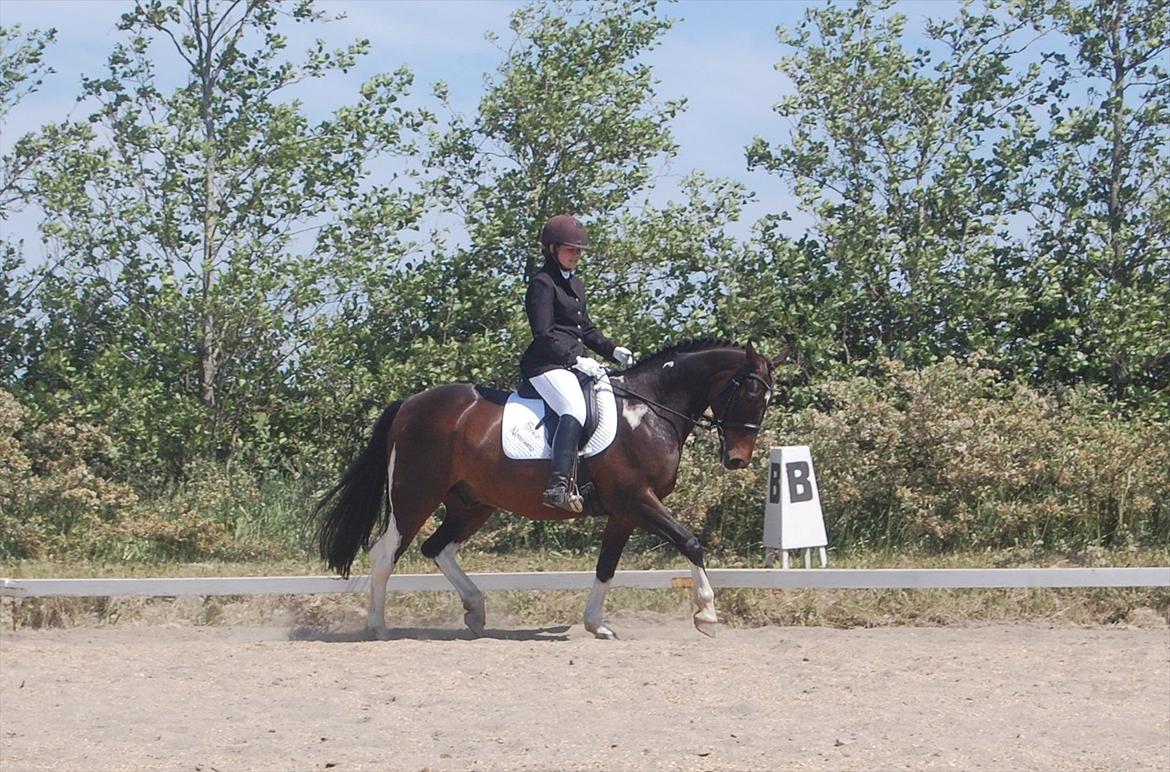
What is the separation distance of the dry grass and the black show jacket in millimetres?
1876

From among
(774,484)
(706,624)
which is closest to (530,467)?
(706,624)

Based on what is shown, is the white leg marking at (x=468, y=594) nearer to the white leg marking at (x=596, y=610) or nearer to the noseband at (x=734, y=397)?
the white leg marking at (x=596, y=610)

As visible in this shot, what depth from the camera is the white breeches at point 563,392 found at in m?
8.32

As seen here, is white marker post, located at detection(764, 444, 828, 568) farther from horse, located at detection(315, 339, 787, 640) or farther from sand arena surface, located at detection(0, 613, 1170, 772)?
horse, located at detection(315, 339, 787, 640)

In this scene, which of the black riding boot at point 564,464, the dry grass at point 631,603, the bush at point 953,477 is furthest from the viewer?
the bush at point 953,477

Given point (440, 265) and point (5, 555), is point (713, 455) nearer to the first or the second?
point (440, 265)

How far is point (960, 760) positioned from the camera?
17.7ft

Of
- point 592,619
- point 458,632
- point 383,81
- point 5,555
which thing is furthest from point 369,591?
point 383,81

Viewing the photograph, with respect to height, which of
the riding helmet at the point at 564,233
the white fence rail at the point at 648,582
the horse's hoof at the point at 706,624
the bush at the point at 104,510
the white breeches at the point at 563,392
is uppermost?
the riding helmet at the point at 564,233

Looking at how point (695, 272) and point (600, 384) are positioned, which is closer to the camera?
point (600, 384)

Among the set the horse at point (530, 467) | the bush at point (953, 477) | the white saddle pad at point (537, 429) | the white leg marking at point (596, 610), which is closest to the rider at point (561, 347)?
the white saddle pad at point (537, 429)

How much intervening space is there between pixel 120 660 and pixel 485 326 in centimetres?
539

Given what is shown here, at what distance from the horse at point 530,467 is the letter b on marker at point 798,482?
1226 mm

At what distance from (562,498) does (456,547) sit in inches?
45.5
